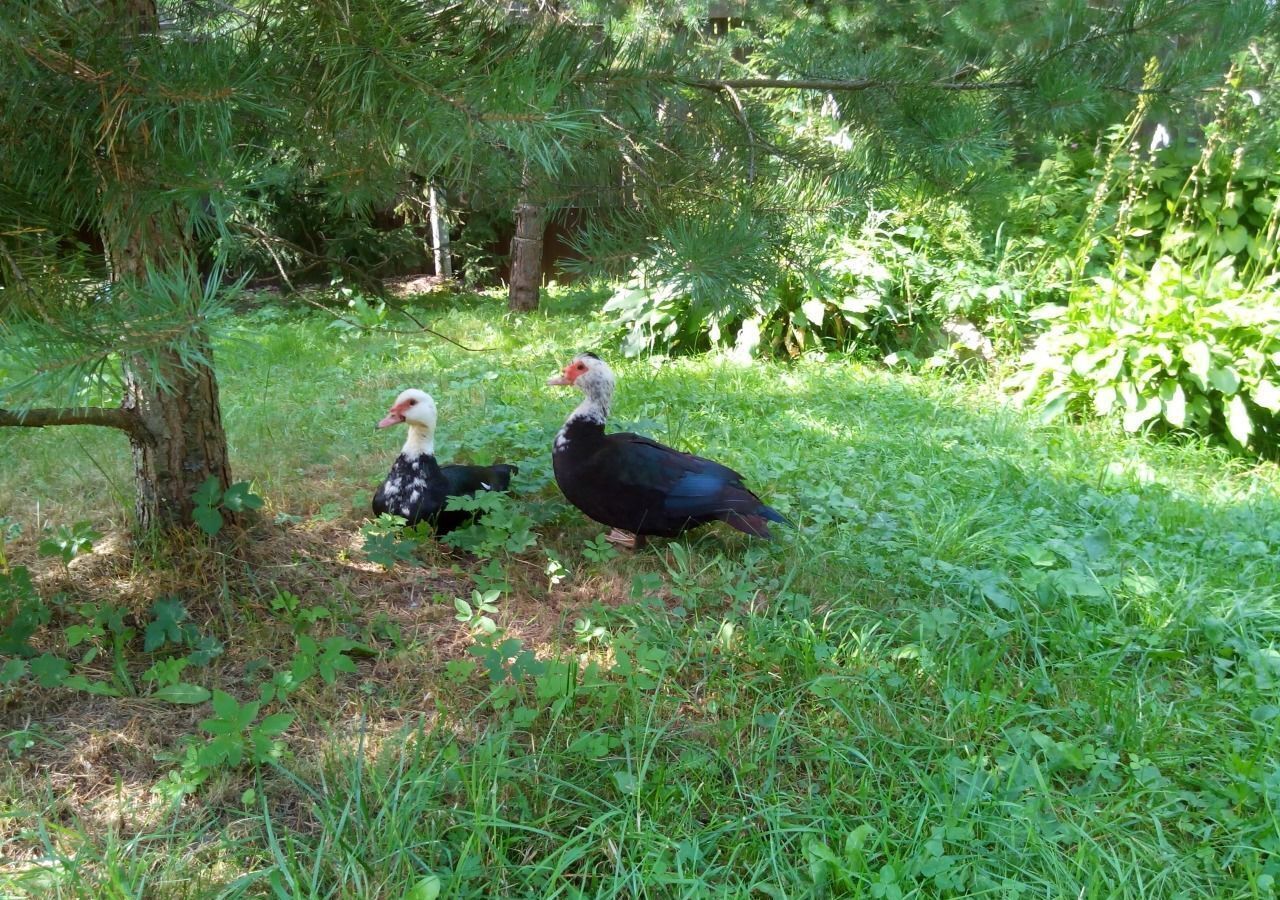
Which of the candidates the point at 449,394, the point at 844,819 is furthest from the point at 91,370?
the point at 449,394

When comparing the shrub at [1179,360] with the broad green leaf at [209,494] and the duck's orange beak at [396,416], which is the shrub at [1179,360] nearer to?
the duck's orange beak at [396,416]

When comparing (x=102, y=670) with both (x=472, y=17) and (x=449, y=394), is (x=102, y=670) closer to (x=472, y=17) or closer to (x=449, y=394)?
(x=472, y=17)

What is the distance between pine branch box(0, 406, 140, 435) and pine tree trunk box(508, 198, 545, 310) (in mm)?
5491

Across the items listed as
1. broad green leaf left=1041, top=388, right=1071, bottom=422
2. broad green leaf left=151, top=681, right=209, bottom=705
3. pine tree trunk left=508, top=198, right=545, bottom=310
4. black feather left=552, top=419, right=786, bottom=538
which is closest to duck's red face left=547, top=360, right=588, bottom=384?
black feather left=552, top=419, right=786, bottom=538

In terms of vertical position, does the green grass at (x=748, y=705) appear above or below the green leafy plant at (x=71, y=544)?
below

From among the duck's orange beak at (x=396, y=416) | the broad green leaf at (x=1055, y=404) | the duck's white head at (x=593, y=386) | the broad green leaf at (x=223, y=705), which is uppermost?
the duck's white head at (x=593, y=386)

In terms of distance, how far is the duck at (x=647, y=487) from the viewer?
9.93 ft

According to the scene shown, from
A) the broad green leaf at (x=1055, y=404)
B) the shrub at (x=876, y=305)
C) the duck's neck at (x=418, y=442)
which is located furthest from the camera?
the shrub at (x=876, y=305)

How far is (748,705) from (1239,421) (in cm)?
402

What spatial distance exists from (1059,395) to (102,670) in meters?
4.98

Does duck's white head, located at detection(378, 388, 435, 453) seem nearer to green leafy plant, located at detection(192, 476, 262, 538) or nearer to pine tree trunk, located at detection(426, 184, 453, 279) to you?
green leafy plant, located at detection(192, 476, 262, 538)

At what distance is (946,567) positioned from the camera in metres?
2.94

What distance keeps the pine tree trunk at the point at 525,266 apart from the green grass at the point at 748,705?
163 inches

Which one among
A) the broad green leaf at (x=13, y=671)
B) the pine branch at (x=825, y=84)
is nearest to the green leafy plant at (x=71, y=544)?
the broad green leaf at (x=13, y=671)
